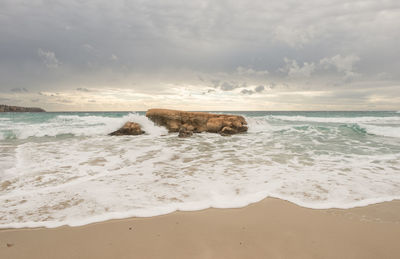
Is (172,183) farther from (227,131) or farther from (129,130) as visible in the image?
(129,130)

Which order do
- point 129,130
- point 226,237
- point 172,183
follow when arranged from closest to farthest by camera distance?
1. point 226,237
2. point 172,183
3. point 129,130

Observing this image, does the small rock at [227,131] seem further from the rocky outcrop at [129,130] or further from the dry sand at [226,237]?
the dry sand at [226,237]

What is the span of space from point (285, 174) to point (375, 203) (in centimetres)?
149

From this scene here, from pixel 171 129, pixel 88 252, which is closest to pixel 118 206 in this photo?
pixel 88 252

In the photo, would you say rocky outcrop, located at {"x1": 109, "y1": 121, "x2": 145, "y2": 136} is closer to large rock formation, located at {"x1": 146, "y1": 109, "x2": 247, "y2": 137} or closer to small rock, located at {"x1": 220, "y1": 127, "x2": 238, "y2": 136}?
large rock formation, located at {"x1": 146, "y1": 109, "x2": 247, "y2": 137}

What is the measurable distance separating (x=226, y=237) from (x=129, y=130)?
10477mm

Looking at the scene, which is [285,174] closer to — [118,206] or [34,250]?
[118,206]

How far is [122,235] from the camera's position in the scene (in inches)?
86.8

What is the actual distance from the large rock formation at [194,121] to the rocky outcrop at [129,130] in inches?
48.8

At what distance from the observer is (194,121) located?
12516 millimetres

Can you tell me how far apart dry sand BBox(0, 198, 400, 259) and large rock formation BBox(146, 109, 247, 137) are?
380 inches

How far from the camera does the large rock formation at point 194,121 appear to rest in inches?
484

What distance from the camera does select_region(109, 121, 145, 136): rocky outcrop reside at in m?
Result: 11.6

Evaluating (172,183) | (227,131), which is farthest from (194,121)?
(172,183)
